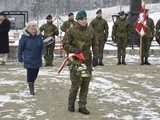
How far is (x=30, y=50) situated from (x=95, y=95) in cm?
170

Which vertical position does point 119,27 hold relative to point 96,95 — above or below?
above

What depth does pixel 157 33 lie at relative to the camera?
19.5 metres

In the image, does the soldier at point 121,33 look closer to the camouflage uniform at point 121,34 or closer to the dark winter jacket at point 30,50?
the camouflage uniform at point 121,34

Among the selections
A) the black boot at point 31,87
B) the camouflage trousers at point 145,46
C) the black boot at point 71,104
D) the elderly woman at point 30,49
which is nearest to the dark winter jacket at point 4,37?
the camouflage trousers at point 145,46

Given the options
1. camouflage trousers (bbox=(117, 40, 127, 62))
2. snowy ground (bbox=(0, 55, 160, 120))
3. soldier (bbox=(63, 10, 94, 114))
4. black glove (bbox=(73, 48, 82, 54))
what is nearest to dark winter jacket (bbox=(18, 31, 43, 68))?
snowy ground (bbox=(0, 55, 160, 120))

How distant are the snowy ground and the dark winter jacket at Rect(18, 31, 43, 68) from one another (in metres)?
0.74

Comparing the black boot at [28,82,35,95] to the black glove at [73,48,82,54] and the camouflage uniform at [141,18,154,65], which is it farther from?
the camouflage uniform at [141,18,154,65]

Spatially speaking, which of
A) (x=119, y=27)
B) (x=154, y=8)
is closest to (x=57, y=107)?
(x=119, y=27)

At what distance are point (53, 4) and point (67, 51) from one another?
136m

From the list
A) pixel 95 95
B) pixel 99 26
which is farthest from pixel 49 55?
pixel 95 95

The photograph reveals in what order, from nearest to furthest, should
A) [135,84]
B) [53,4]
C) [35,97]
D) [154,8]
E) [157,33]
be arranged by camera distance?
[35,97] → [135,84] → [157,33] → [154,8] → [53,4]

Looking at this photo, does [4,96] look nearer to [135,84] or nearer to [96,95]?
[96,95]

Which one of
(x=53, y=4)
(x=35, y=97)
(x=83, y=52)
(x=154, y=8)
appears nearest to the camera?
(x=83, y=52)

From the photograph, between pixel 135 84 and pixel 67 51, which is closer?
pixel 67 51
